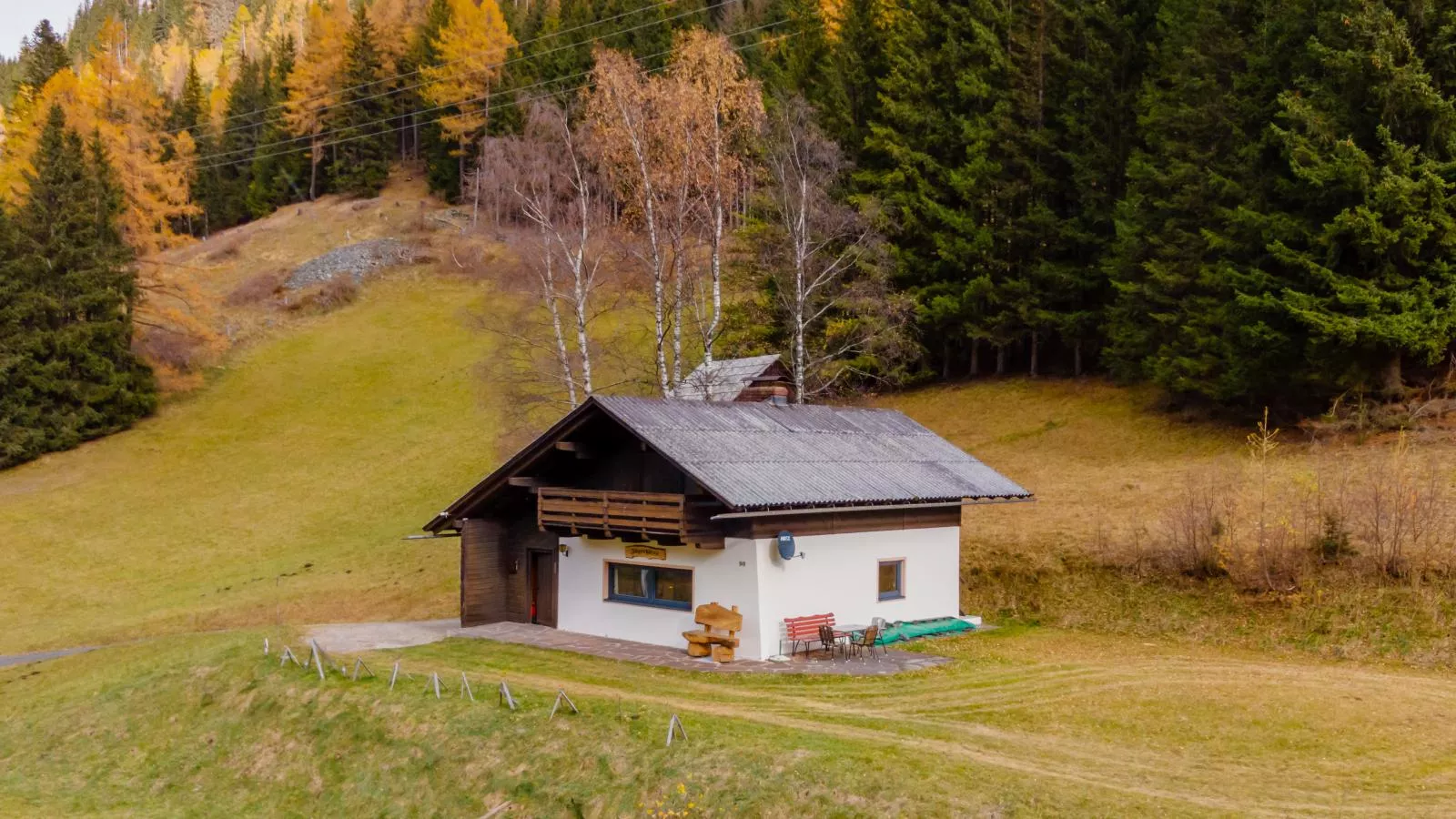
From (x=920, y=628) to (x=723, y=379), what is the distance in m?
13.2

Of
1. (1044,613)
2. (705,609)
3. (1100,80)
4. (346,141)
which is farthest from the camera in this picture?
(346,141)

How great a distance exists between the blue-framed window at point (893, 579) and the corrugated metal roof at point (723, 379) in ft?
29.2

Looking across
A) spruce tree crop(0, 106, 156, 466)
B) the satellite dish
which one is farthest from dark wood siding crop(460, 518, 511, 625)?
spruce tree crop(0, 106, 156, 466)

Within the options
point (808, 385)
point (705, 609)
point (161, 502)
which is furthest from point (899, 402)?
point (161, 502)

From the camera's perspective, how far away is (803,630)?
2100 cm

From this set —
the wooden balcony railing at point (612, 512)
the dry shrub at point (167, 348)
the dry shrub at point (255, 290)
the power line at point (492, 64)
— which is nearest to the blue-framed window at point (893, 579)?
the wooden balcony railing at point (612, 512)

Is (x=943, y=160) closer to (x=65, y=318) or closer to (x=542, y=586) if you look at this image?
(x=542, y=586)

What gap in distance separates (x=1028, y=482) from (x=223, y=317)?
4628 cm

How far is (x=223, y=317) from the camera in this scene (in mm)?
61719

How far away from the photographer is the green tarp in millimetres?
22406

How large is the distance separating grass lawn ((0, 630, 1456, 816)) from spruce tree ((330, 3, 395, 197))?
64.6m

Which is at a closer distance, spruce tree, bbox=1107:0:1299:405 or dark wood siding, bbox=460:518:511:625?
dark wood siding, bbox=460:518:511:625

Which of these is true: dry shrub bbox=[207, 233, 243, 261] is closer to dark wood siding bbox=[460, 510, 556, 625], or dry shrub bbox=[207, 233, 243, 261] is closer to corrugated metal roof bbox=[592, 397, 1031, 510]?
dark wood siding bbox=[460, 510, 556, 625]

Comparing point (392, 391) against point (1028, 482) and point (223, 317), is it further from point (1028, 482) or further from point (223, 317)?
point (1028, 482)
